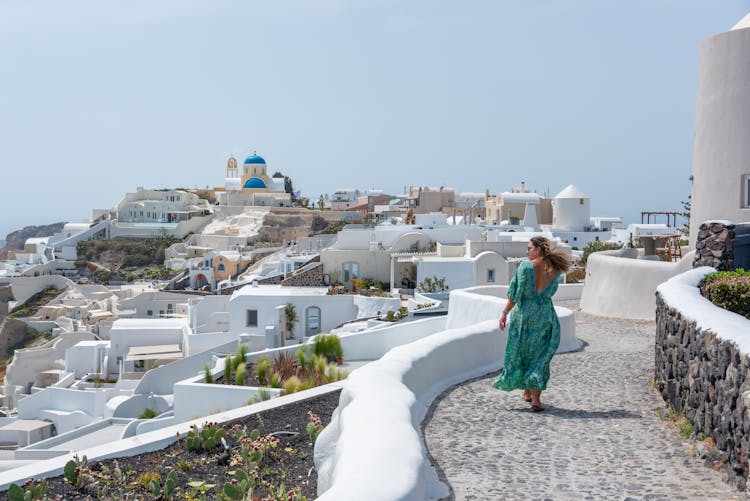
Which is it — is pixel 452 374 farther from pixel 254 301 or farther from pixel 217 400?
pixel 254 301

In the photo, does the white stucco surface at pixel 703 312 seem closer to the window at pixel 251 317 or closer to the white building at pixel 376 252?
the window at pixel 251 317

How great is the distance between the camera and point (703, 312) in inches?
240

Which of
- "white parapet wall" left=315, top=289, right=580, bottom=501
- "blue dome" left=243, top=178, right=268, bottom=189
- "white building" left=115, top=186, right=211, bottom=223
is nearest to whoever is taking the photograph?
"white parapet wall" left=315, top=289, right=580, bottom=501

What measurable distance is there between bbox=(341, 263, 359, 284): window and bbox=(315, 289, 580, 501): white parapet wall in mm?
26739

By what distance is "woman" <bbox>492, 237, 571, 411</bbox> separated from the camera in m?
6.92

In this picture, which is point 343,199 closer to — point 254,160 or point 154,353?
point 254,160

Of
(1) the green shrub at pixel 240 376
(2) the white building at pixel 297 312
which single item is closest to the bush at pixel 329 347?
(1) the green shrub at pixel 240 376

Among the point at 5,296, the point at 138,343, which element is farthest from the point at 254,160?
the point at 138,343

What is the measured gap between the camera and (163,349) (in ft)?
105

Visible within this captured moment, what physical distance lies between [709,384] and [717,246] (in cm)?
649

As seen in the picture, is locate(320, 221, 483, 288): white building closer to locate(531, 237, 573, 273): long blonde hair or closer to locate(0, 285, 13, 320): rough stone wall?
locate(531, 237, 573, 273): long blonde hair

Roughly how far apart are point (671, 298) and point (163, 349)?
2730 centimetres

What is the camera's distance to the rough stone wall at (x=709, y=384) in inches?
184

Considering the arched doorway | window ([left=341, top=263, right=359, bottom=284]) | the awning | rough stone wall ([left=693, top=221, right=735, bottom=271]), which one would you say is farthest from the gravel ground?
the arched doorway
